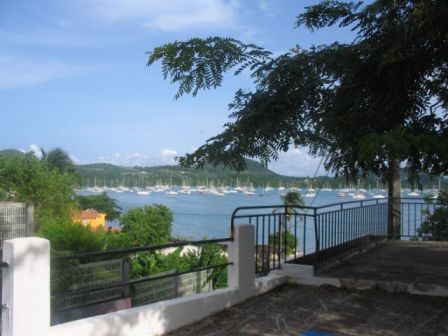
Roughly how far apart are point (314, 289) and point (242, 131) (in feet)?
11.9

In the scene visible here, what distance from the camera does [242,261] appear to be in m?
6.94

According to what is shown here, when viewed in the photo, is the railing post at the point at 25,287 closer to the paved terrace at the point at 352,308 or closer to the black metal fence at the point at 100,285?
the paved terrace at the point at 352,308

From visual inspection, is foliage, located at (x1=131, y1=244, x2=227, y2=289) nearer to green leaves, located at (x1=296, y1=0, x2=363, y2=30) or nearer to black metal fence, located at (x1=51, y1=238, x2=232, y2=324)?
black metal fence, located at (x1=51, y1=238, x2=232, y2=324)

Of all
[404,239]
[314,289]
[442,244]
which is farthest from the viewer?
[404,239]

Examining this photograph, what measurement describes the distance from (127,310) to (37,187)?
21.8 meters

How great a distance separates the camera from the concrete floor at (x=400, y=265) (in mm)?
7629

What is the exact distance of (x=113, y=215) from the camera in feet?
218

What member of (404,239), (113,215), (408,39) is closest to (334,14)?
(408,39)

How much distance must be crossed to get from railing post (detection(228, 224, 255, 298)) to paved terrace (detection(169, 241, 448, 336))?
22 cm

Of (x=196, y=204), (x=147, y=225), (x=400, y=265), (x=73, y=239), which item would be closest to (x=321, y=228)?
(x=400, y=265)

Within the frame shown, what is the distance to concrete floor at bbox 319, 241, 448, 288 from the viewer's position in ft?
25.0

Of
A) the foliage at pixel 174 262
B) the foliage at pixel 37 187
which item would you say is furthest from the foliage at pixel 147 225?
the foliage at pixel 174 262

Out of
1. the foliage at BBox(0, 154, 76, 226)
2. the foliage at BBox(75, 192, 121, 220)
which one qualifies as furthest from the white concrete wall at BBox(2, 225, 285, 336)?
the foliage at BBox(75, 192, 121, 220)

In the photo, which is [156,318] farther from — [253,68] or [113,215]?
[113,215]
